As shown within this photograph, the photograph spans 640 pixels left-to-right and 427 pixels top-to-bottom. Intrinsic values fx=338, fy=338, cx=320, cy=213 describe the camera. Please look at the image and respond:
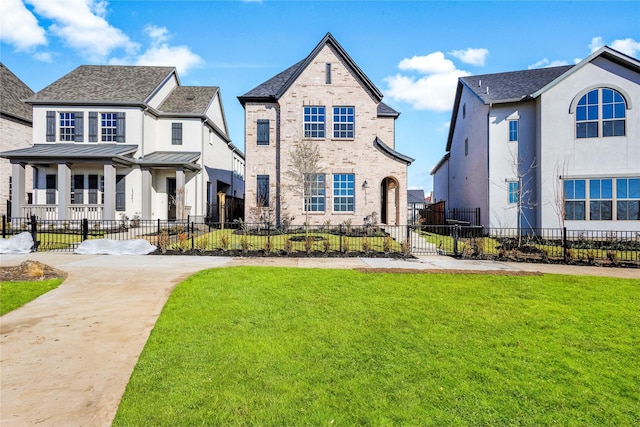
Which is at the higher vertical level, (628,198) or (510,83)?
A: (510,83)

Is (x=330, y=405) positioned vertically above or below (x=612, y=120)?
below

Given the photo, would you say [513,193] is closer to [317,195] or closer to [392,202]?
[392,202]

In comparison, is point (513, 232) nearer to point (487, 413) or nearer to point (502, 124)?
point (502, 124)

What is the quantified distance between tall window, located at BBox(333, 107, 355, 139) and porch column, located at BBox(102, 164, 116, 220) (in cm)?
1361

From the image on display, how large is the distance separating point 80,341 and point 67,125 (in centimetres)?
2353

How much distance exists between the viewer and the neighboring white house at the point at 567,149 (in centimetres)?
1709

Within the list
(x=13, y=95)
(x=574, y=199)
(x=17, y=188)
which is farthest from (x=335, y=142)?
(x=13, y=95)

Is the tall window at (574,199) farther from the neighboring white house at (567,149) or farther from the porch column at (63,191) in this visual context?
the porch column at (63,191)

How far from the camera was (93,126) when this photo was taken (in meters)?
22.6

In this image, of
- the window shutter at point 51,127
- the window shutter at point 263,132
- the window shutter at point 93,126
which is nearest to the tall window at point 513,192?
the window shutter at point 263,132

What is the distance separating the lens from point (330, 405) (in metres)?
3.50

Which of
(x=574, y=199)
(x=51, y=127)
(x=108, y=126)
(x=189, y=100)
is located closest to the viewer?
(x=574, y=199)

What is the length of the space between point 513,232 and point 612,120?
7.32 m

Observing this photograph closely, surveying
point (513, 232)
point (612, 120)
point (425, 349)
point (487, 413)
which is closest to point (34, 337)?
point (425, 349)
